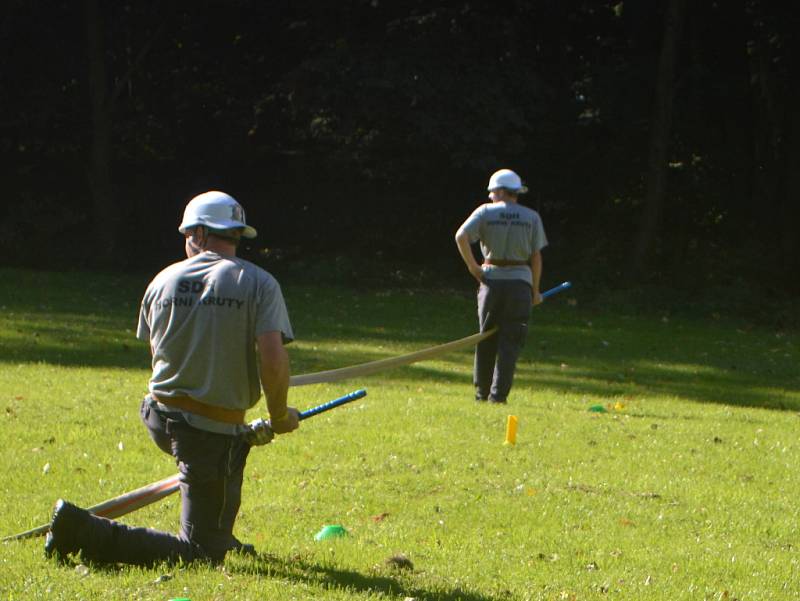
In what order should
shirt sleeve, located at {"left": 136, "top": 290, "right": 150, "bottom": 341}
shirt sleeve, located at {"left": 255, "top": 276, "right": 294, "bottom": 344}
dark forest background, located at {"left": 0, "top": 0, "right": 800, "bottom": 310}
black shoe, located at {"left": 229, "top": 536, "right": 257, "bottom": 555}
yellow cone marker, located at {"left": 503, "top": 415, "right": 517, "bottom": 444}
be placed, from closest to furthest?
shirt sleeve, located at {"left": 255, "top": 276, "right": 294, "bottom": 344}, shirt sleeve, located at {"left": 136, "top": 290, "right": 150, "bottom": 341}, black shoe, located at {"left": 229, "top": 536, "right": 257, "bottom": 555}, yellow cone marker, located at {"left": 503, "top": 415, "right": 517, "bottom": 444}, dark forest background, located at {"left": 0, "top": 0, "right": 800, "bottom": 310}

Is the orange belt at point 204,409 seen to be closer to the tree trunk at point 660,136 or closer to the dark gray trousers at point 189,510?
the dark gray trousers at point 189,510

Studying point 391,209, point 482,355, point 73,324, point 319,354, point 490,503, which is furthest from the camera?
point 391,209

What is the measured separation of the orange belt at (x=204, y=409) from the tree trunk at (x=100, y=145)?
2415cm

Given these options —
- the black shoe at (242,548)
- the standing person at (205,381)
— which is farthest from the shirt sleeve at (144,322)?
the black shoe at (242,548)

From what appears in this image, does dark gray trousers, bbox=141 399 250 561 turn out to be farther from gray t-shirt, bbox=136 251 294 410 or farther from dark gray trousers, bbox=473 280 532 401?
dark gray trousers, bbox=473 280 532 401

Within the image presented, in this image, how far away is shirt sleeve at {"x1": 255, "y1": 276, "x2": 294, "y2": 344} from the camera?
5.64 meters

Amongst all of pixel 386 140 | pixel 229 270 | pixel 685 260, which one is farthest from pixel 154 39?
pixel 229 270

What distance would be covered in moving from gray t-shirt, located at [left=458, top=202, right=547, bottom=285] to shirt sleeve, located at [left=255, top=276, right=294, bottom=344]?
5.77m

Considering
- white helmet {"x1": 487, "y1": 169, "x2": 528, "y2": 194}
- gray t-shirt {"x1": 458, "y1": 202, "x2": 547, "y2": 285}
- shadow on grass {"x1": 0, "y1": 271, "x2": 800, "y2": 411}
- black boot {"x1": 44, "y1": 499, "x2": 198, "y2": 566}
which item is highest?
white helmet {"x1": 487, "y1": 169, "x2": 528, "y2": 194}

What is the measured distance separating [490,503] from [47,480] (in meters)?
2.78

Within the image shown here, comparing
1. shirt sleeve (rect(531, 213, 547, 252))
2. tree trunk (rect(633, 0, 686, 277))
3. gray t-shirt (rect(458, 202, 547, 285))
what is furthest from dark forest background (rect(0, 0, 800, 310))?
gray t-shirt (rect(458, 202, 547, 285))

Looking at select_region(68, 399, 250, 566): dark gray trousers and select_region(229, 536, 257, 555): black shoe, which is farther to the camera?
select_region(229, 536, 257, 555): black shoe

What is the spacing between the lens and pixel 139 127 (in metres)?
30.8

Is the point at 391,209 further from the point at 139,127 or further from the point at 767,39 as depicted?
the point at 767,39
